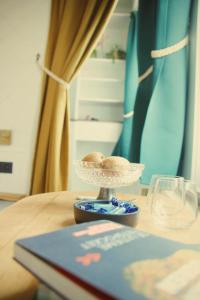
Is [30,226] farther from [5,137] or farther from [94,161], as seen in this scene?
[5,137]

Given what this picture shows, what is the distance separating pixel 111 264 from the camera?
1.06 feet

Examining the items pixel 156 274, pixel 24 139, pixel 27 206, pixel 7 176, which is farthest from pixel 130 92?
pixel 156 274

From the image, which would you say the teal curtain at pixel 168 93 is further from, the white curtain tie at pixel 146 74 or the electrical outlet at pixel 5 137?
the electrical outlet at pixel 5 137

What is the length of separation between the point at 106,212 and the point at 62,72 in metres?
1.51

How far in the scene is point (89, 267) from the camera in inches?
12.2

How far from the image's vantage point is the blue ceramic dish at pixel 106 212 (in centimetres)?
61

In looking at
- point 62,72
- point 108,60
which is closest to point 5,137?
point 62,72

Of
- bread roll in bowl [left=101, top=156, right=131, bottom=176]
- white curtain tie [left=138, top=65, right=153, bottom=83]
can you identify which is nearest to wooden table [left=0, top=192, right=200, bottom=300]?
bread roll in bowl [left=101, top=156, right=131, bottom=176]

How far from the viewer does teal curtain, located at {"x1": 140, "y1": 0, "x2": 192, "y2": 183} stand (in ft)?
4.36

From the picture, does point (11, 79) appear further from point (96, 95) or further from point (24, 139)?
point (96, 95)

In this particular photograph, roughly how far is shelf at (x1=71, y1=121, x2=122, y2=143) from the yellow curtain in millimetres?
334

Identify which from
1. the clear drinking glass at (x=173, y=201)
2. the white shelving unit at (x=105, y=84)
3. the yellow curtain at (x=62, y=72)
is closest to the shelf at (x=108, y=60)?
the white shelving unit at (x=105, y=84)

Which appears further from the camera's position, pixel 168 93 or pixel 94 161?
pixel 168 93

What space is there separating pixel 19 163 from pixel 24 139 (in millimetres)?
182
